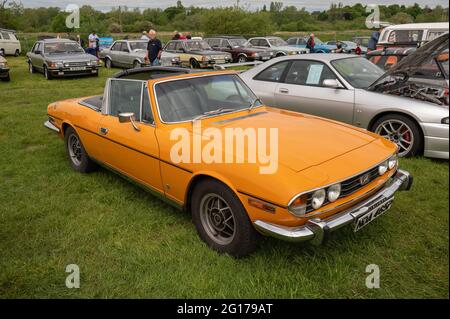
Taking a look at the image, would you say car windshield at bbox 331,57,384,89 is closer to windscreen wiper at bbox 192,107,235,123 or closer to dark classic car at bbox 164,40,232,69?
windscreen wiper at bbox 192,107,235,123

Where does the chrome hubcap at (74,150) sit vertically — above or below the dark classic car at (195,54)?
below

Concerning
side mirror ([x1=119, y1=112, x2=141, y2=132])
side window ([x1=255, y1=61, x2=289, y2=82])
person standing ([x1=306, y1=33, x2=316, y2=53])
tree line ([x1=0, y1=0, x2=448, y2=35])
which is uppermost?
tree line ([x1=0, y1=0, x2=448, y2=35])

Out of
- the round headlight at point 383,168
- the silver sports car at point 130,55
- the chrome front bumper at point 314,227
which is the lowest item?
the chrome front bumper at point 314,227

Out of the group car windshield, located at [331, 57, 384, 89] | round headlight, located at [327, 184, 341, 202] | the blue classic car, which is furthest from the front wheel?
the blue classic car

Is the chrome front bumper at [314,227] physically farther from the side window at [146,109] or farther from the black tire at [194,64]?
the black tire at [194,64]

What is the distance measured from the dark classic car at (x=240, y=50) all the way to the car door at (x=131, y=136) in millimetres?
14642

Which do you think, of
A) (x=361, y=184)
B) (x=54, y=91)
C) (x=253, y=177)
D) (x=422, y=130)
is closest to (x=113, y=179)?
(x=253, y=177)

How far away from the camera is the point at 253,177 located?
262 centimetres

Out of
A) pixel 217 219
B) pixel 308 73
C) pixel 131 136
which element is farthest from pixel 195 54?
pixel 217 219

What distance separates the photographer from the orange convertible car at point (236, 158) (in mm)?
2564

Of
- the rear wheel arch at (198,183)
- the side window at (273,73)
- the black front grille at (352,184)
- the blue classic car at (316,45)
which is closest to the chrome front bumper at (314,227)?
the black front grille at (352,184)

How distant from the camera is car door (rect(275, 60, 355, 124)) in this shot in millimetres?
5633

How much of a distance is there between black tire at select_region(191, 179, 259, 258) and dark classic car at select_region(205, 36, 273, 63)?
622 inches

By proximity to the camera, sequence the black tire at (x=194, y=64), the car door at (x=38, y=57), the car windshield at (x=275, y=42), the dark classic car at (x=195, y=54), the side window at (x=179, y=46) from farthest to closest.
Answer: the car windshield at (x=275, y=42) → the side window at (x=179, y=46) → the black tire at (x=194, y=64) → the dark classic car at (x=195, y=54) → the car door at (x=38, y=57)
